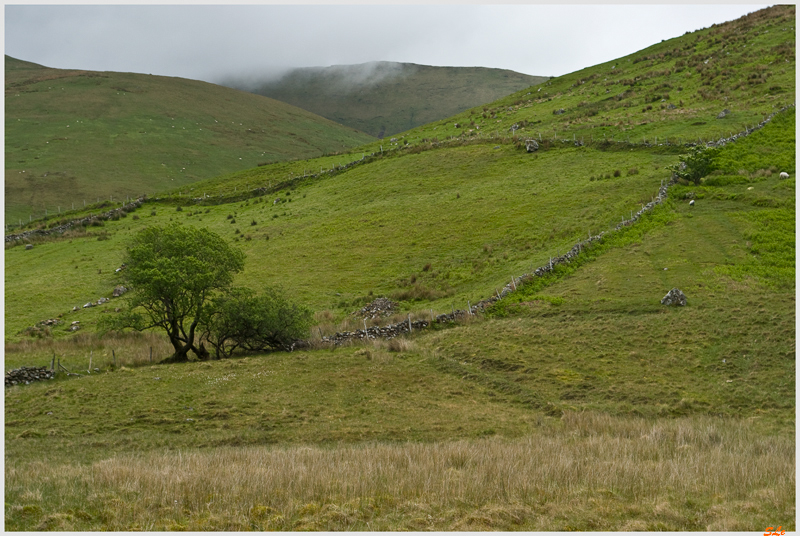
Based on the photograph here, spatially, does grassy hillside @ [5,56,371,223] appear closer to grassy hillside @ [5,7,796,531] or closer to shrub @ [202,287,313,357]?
grassy hillside @ [5,7,796,531]

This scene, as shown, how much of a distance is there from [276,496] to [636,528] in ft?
21.0

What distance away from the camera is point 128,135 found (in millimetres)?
118688

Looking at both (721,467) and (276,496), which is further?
(721,467)

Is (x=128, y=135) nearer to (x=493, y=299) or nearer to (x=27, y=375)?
(x=27, y=375)

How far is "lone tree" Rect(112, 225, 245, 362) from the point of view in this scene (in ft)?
91.2

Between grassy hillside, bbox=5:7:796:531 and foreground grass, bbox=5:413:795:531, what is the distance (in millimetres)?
59

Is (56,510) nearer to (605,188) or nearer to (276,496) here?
(276,496)

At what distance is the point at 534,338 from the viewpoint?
2652 centimetres

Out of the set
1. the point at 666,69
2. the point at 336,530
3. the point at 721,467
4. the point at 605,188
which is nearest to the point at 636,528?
the point at 721,467

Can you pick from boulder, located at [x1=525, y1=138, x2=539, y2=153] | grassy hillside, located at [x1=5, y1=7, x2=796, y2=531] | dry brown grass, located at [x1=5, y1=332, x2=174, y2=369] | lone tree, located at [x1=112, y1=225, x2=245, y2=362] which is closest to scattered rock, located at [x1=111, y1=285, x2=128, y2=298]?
grassy hillside, located at [x1=5, y1=7, x2=796, y2=531]

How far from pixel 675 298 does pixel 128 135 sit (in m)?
120

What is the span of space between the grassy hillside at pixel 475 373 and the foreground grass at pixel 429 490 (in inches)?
2.3

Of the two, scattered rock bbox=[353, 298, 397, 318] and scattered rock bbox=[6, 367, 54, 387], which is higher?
scattered rock bbox=[353, 298, 397, 318]

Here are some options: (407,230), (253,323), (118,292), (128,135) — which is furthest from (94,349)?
(128,135)
